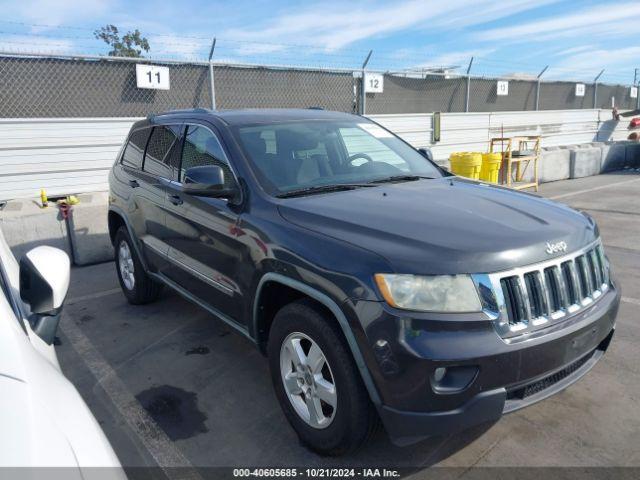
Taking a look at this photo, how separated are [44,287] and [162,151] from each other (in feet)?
8.72

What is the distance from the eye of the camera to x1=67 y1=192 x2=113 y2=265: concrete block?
6.84 m

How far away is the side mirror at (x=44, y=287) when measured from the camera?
2021mm

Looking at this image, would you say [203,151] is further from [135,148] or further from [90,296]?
[90,296]

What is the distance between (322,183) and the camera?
342cm

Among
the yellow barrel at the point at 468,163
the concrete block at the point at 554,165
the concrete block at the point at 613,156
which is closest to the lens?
the yellow barrel at the point at 468,163

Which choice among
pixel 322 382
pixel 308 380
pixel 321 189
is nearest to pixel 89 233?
pixel 321 189

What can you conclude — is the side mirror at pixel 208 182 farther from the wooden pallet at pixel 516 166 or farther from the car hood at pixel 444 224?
the wooden pallet at pixel 516 166

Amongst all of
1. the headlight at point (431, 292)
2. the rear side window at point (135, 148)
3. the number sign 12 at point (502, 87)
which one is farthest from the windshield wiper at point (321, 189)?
the number sign 12 at point (502, 87)

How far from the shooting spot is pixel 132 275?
5.20 metres

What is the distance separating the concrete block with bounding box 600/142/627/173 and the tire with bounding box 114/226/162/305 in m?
14.1

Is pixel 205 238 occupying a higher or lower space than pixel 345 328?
higher

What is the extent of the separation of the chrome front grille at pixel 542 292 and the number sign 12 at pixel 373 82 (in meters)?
9.57

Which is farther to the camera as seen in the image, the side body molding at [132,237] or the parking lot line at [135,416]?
the side body molding at [132,237]

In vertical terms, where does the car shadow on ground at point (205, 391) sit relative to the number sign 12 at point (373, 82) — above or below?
below
